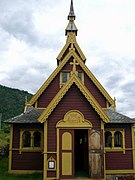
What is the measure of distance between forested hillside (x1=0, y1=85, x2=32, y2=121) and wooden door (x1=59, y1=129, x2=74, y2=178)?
128 feet

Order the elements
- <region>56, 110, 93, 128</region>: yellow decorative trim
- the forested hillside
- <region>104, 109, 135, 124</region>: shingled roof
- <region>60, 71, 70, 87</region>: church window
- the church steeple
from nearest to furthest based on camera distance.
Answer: <region>56, 110, 93, 128</region>: yellow decorative trim
<region>104, 109, 135, 124</region>: shingled roof
<region>60, 71, 70, 87</region>: church window
the church steeple
the forested hillside

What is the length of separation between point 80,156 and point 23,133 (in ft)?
18.8

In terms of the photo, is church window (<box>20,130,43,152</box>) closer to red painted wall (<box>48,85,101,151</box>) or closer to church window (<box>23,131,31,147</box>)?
church window (<box>23,131,31,147</box>)

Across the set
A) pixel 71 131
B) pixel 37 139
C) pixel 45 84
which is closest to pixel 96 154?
pixel 71 131

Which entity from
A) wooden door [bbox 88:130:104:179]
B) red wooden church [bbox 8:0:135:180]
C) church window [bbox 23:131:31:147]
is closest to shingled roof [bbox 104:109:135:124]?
red wooden church [bbox 8:0:135:180]

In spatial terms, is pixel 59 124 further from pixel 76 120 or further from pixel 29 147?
pixel 29 147

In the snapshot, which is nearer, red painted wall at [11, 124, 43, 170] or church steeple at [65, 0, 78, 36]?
red painted wall at [11, 124, 43, 170]

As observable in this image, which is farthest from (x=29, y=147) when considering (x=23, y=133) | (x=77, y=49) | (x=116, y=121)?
(x=77, y=49)

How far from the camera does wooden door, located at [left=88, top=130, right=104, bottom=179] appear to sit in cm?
1534

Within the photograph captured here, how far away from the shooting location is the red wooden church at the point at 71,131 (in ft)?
50.9

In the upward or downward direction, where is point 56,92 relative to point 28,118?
upward

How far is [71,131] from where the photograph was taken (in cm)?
1591

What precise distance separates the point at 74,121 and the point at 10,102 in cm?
5427

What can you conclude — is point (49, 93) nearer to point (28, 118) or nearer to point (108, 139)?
point (28, 118)
